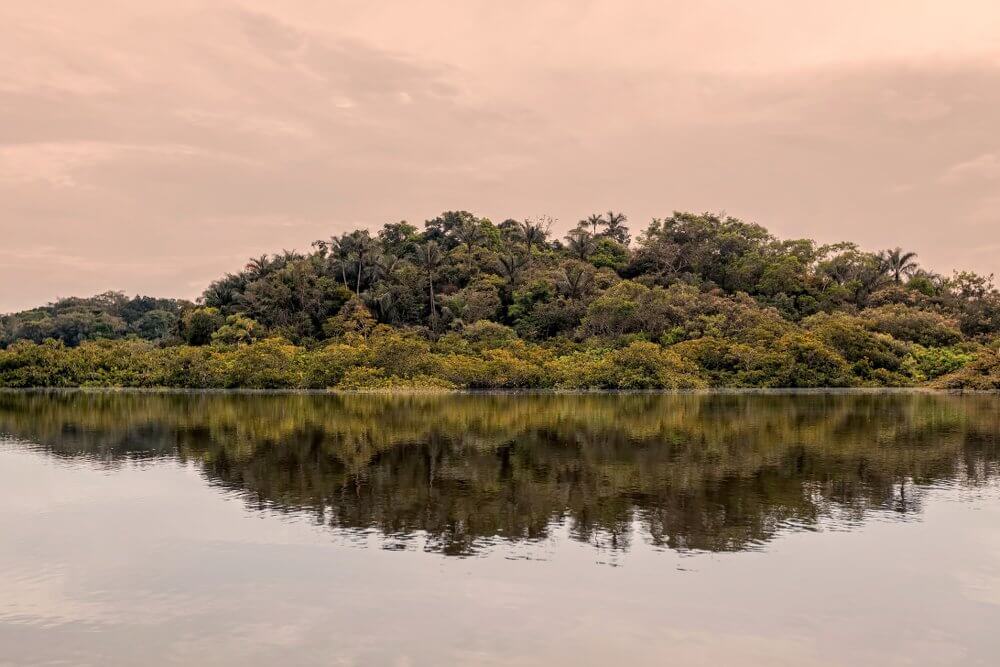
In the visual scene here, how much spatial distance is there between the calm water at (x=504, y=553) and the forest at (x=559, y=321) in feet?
143

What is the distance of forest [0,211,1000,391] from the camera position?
71.1 metres

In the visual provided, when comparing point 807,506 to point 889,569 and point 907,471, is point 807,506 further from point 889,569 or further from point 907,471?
point 907,471

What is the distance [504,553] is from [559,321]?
7630 cm

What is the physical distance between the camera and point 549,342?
8362cm

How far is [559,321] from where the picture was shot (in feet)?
292

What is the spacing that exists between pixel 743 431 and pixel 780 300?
64.0 meters

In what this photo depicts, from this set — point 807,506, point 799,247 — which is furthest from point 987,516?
point 799,247

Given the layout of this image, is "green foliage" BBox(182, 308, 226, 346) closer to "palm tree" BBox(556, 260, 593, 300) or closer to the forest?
the forest

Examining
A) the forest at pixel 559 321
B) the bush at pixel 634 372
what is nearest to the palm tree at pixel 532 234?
the forest at pixel 559 321

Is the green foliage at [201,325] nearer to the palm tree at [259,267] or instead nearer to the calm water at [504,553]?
the palm tree at [259,267]

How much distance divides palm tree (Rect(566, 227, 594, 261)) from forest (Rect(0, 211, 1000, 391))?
1.12 feet

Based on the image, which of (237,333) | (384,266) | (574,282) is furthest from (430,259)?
(237,333)

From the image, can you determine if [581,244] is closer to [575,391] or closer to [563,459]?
[575,391]

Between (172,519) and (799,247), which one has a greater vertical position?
(799,247)
